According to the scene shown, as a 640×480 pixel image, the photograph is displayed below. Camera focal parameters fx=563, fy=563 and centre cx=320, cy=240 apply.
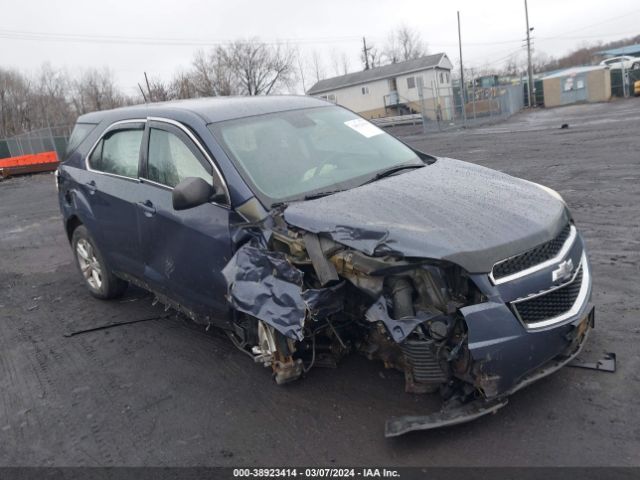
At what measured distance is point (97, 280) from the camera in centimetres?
583

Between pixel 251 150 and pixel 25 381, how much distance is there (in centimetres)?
250

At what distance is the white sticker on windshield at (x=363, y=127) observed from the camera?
4656 mm

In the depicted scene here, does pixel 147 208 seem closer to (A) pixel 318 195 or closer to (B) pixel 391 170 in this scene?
(A) pixel 318 195

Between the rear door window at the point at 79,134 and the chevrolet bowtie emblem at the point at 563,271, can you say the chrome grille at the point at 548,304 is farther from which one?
the rear door window at the point at 79,134

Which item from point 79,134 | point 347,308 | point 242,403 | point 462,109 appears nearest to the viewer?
point 347,308

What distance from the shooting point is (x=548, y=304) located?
3049 millimetres

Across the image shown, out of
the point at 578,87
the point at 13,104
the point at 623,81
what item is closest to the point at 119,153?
the point at 623,81

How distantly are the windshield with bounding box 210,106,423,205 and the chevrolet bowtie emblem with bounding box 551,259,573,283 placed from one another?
1.45 m

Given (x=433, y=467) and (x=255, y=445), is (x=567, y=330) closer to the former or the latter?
(x=433, y=467)

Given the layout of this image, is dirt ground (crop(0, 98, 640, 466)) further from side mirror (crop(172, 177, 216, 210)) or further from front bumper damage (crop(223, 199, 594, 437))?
side mirror (crop(172, 177, 216, 210))

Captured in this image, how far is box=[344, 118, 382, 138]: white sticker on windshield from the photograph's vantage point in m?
4.66

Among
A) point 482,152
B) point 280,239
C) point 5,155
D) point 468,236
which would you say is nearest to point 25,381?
point 280,239

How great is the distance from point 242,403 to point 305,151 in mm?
1855

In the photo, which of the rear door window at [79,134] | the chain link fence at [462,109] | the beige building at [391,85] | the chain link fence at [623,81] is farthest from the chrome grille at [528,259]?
the beige building at [391,85]
